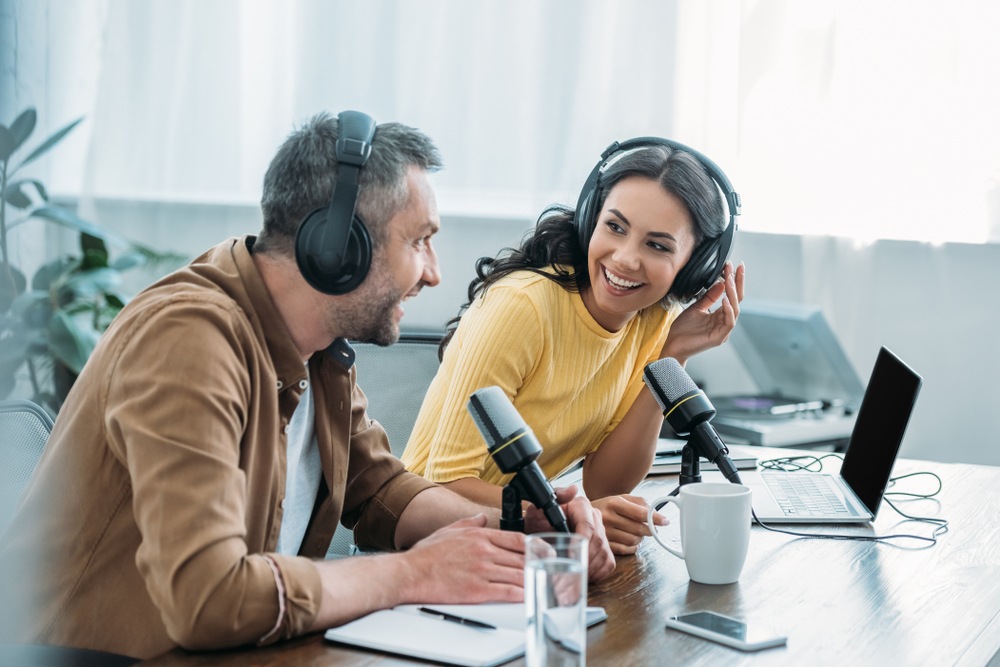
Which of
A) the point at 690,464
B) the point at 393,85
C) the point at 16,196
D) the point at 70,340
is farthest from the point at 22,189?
the point at 393,85

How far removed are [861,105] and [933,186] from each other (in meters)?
0.28

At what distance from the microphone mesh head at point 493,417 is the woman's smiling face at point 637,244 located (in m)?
0.62

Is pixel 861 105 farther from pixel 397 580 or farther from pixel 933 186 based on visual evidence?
pixel 397 580

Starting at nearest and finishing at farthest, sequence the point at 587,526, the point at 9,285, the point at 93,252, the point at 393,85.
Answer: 1. the point at 9,285
2. the point at 587,526
3. the point at 93,252
4. the point at 393,85

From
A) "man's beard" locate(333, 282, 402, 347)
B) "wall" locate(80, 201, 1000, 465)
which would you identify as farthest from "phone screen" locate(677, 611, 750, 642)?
"wall" locate(80, 201, 1000, 465)

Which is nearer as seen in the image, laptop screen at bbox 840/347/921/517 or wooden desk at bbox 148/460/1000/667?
wooden desk at bbox 148/460/1000/667

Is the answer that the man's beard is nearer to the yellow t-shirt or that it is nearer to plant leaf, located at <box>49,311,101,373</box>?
the yellow t-shirt

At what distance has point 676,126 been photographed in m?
2.99

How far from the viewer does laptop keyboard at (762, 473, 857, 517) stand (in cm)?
150

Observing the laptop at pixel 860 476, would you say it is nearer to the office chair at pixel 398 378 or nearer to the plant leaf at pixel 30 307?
the office chair at pixel 398 378

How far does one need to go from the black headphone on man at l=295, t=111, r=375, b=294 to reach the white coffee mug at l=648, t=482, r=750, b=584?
44 cm

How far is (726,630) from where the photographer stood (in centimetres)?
102

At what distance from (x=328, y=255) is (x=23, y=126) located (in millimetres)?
541

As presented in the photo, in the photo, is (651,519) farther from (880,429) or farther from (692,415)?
(880,429)
